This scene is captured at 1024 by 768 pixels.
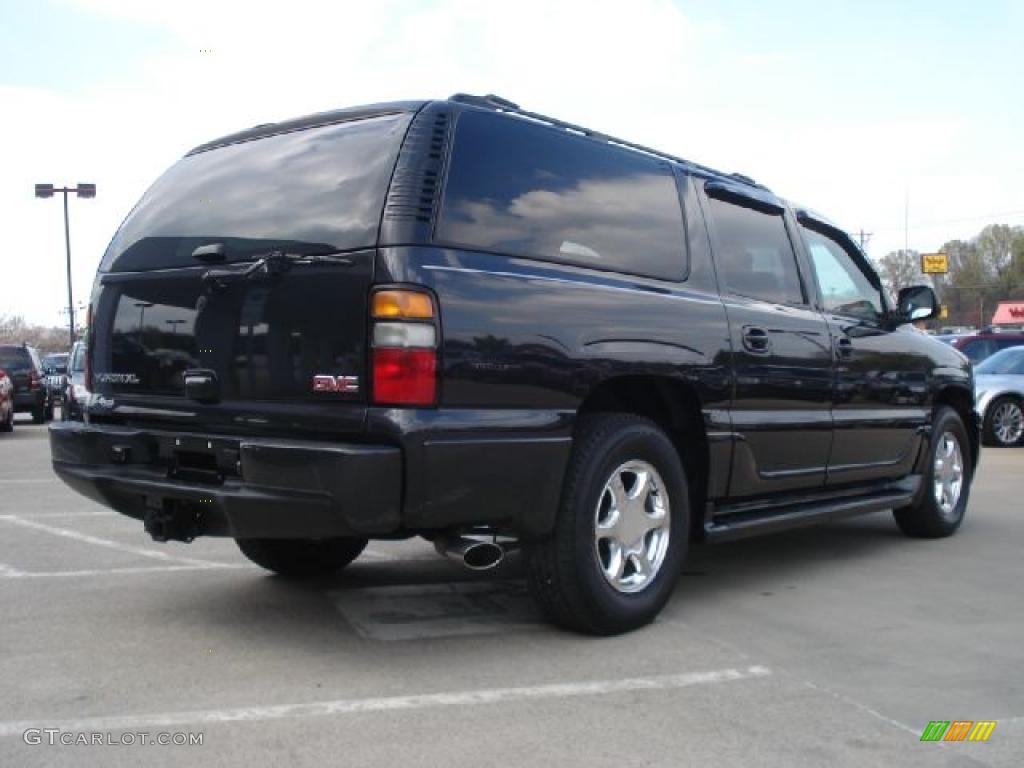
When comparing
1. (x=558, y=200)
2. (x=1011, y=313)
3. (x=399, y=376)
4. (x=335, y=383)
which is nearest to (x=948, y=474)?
(x=558, y=200)

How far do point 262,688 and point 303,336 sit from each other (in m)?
1.23

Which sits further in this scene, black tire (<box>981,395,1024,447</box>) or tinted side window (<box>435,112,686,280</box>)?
black tire (<box>981,395,1024,447</box>)

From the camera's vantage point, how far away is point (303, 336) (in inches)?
140

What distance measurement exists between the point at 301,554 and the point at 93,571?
1.18m

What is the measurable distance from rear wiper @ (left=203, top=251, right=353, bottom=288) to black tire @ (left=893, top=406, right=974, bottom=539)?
440 centimetres

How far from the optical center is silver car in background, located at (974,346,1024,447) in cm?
1331

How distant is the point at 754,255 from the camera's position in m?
5.18

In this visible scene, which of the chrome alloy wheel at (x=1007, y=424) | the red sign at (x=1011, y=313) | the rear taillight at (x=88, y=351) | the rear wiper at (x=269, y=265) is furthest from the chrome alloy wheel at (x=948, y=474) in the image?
the red sign at (x=1011, y=313)

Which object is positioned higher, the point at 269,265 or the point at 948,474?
the point at 269,265

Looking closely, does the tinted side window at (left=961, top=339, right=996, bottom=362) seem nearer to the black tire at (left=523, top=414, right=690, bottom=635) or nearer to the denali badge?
the black tire at (left=523, top=414, right=690, bottom=635)

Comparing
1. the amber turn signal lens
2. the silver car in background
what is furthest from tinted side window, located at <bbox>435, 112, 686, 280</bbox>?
the silver car in background

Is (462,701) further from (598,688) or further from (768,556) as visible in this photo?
(768,556)

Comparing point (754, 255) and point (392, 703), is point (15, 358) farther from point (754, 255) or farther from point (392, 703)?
point (392, 703)

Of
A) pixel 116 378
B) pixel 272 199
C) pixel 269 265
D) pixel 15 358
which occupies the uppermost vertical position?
pixel 272 199
